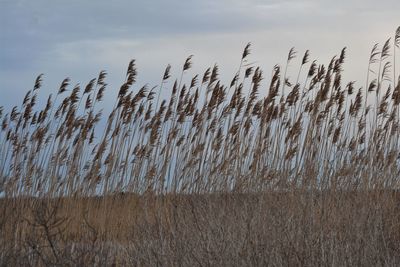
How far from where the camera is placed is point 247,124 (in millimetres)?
8016

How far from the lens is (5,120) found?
8.14 meters

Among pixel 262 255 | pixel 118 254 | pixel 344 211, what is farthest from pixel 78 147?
pixel 262 255

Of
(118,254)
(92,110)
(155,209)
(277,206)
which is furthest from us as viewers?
(92,110)

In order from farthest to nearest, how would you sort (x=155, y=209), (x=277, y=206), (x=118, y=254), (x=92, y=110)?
(x=92, y=110) → (x=155, y=209) → (x=277, y=206) → (x=118, y=254)

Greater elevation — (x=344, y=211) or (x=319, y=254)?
(x=344, y=211)

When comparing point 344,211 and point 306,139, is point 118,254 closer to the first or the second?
point 344,211

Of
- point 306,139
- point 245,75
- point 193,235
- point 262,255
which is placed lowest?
point 262,255

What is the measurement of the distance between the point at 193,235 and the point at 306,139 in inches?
89.8

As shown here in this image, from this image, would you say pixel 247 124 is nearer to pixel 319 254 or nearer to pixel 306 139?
pixel 306 139

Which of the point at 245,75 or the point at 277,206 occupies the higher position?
the point at 245,75

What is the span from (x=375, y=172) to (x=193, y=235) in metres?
2.81

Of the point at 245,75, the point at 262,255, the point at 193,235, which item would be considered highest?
the point at 245,75

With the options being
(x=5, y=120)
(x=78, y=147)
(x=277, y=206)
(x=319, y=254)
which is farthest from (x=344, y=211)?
(x=5, y=120)

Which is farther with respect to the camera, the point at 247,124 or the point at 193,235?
the point at 247,124
